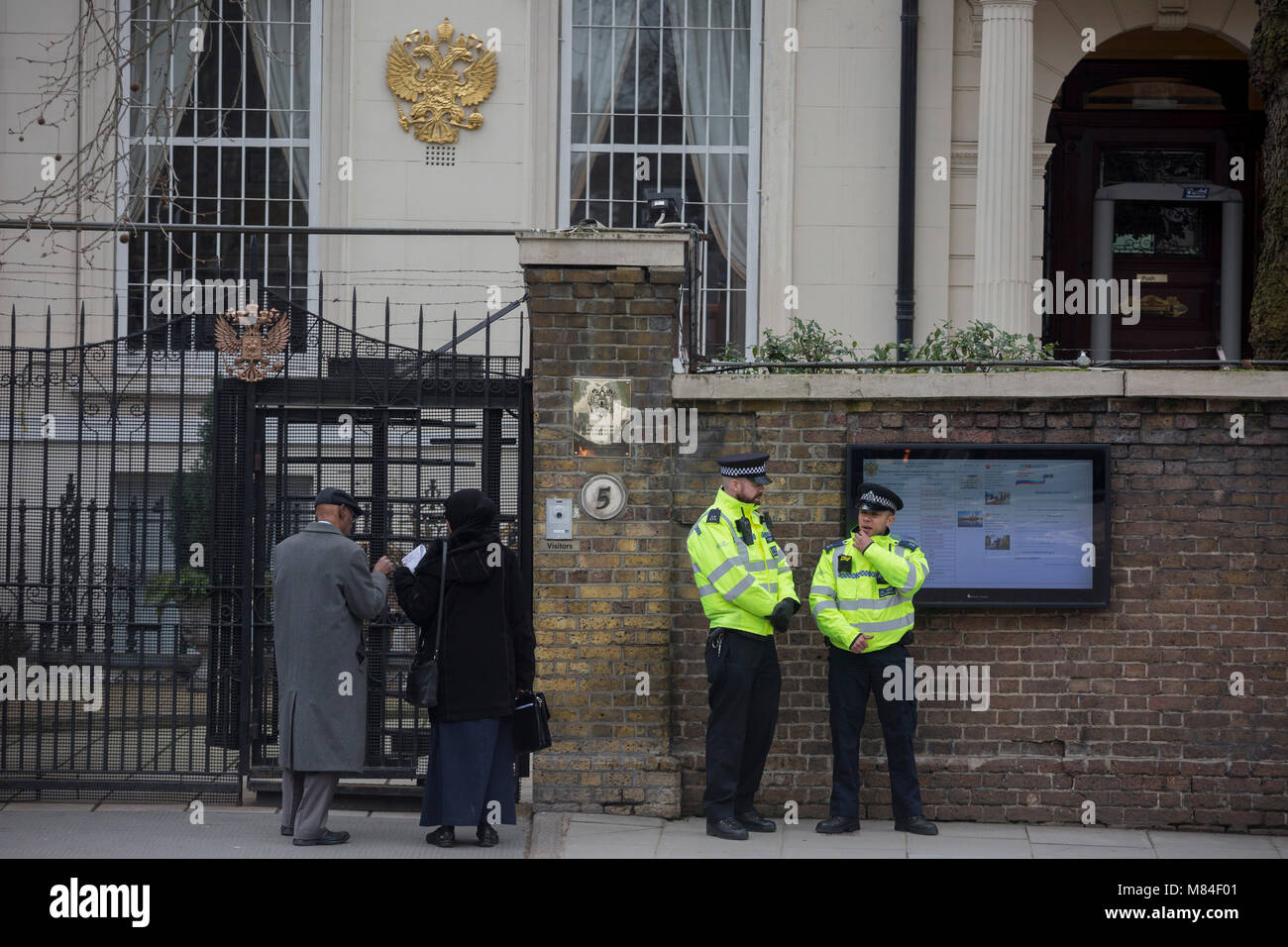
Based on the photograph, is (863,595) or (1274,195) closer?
(863,595)

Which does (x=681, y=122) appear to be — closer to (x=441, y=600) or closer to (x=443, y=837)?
(x=441, y=600)

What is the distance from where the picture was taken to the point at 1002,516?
25.8ft

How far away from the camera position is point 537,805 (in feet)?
25.4

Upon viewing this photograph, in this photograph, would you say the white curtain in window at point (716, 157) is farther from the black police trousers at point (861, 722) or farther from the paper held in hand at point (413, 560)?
the paper held in hand at point (413, 560)

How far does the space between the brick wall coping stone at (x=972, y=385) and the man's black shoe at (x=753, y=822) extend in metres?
2.14

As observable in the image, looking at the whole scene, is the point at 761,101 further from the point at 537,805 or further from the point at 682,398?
the point at 537,805

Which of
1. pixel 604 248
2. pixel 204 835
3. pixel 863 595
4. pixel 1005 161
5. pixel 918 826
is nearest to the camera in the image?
pixel 204 835

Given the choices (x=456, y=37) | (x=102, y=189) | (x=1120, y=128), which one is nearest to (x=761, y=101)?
(x=456, y=37)

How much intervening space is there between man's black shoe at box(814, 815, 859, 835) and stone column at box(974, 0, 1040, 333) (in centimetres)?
573

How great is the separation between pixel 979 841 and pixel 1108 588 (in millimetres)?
1472

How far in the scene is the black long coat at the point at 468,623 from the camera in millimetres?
7066

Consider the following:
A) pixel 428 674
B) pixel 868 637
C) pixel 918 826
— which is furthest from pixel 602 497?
pixel 918 826

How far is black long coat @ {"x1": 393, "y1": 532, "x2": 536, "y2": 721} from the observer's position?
278 inches

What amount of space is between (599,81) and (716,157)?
1.19 m
